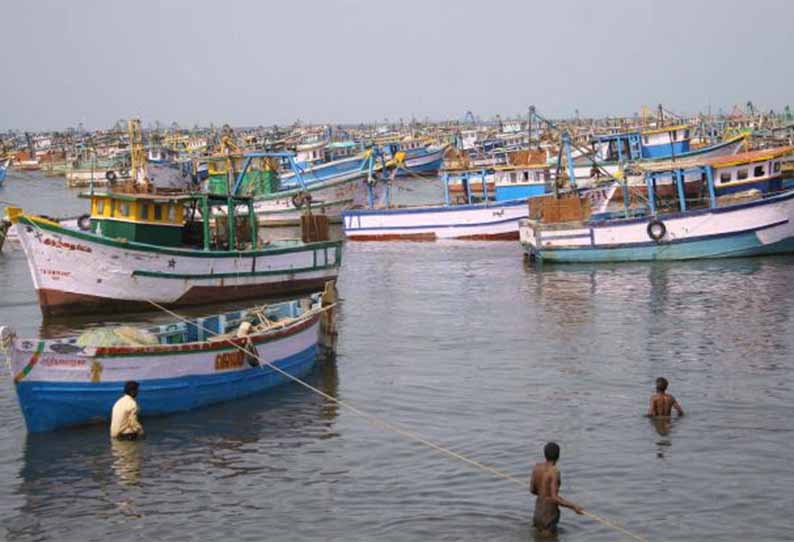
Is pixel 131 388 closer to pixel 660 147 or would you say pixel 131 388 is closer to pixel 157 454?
pixel 157 454

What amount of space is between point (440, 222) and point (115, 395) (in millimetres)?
30515

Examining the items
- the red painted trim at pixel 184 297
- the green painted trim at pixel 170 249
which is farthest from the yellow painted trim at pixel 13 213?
the red painted trim at pixel 184 297

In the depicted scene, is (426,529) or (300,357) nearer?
(426,529)

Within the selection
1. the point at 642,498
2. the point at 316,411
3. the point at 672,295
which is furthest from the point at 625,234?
the point at 642,498

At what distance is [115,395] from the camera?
18.1 metres

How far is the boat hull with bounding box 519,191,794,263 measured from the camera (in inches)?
1438

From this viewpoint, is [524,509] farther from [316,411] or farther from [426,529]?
[316,411]

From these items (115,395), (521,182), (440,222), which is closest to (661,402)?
(115,395)

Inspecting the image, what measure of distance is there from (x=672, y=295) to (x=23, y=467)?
2023cm

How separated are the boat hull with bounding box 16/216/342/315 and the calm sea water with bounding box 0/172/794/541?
178cm

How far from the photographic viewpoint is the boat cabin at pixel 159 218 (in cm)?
2991

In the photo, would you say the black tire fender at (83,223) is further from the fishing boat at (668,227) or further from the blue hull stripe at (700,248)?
the blue hull stripe at (700,248)

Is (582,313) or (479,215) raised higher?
(479,215)

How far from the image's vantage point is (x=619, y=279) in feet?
115
